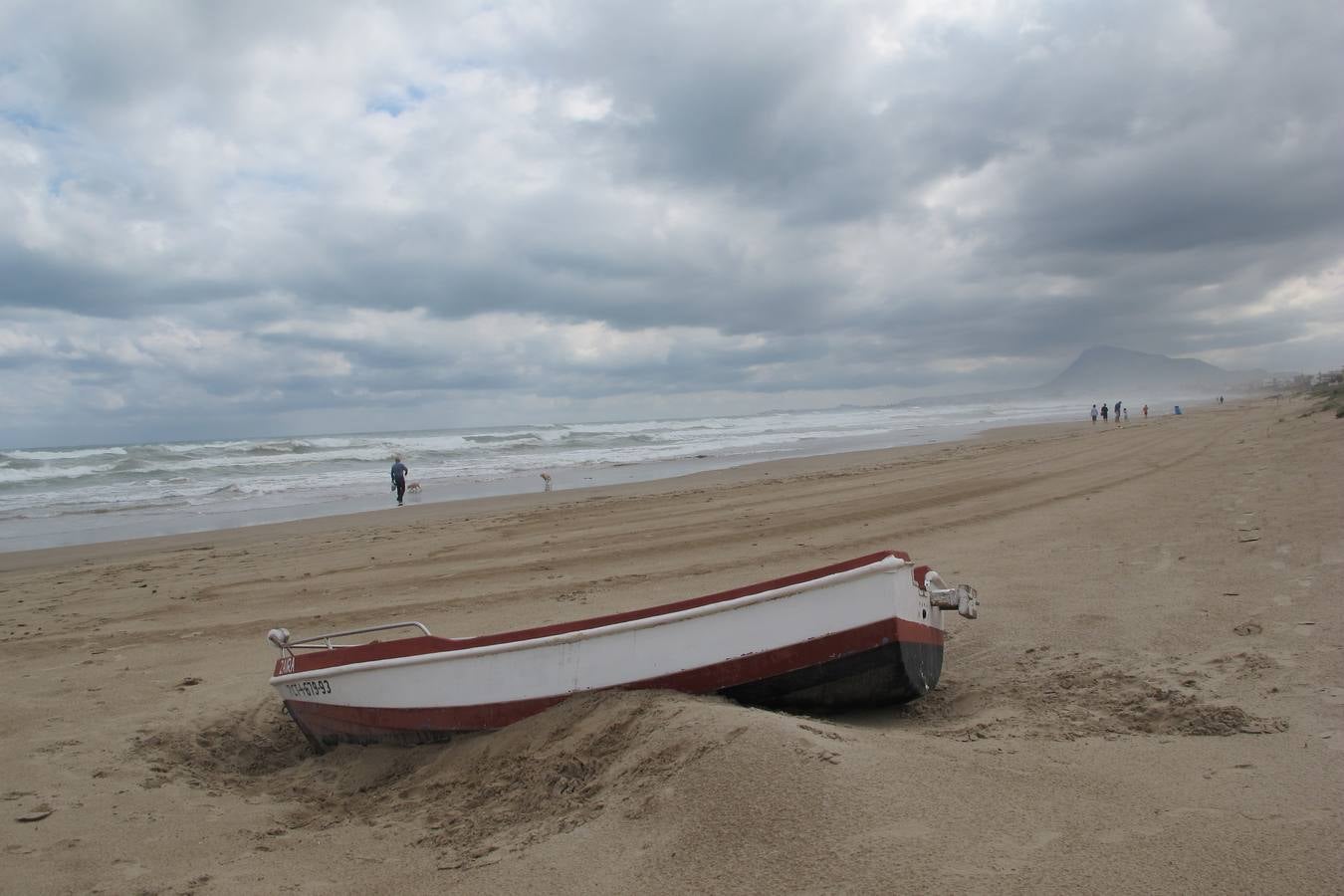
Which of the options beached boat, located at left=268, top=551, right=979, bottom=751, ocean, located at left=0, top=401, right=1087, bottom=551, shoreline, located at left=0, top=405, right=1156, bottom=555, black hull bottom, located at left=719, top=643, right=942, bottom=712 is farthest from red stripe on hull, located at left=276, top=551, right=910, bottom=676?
ocean, located at left=0, top=401, right=1087, bottom=551

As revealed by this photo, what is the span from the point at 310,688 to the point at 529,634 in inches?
71.0

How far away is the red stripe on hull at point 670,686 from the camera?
455 cm

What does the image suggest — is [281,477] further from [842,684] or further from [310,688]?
[842,684]

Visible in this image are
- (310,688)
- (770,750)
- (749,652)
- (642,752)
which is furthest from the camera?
(310,688)

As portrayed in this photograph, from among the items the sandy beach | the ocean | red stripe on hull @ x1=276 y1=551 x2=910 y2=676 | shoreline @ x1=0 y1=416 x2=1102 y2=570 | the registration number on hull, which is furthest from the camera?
the ocean

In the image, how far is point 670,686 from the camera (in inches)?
182

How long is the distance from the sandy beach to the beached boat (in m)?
0.20

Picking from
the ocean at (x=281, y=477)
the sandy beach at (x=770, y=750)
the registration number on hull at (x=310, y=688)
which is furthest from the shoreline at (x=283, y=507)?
the registration number on hull at (x=310, y=688)

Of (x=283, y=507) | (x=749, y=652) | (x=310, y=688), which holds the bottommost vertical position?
(x=310, y=688)

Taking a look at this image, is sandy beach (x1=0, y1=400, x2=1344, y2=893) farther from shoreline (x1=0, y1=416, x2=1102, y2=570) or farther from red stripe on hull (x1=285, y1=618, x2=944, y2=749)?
shoreline (x1=0, y1=416, x2=1102, y2=570)

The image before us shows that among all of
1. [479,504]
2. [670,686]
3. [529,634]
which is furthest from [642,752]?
[479,504]

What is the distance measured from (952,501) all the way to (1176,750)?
1024cm

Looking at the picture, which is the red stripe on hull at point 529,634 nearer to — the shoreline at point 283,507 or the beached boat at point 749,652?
the beached boat at point 749,652

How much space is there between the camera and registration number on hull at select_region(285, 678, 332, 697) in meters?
5.69
